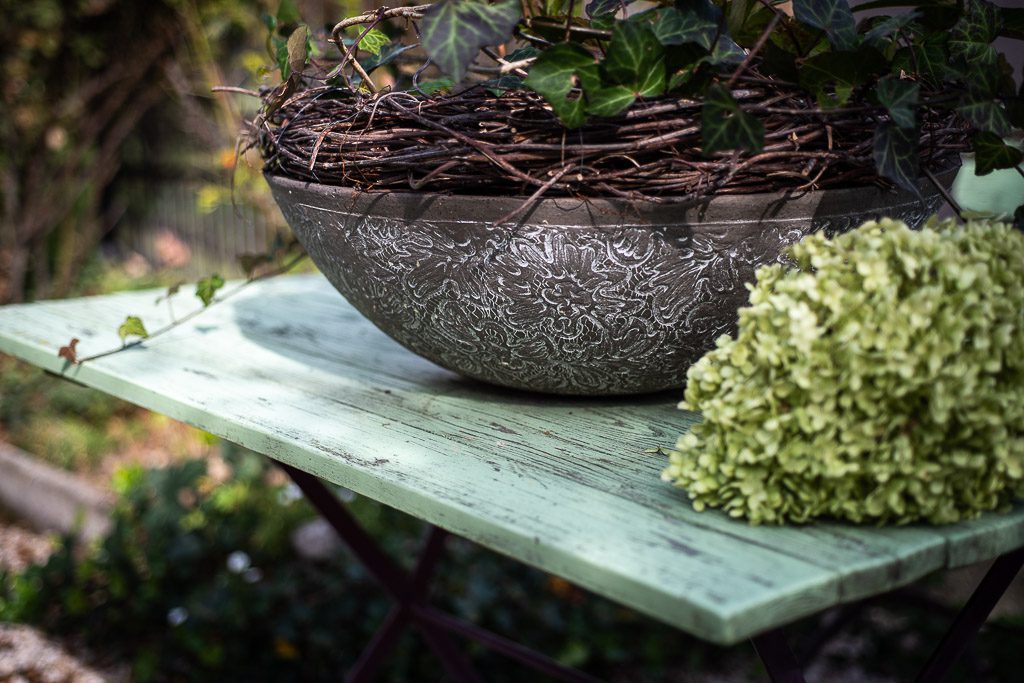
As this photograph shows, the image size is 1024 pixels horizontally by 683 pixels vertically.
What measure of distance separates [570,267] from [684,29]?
23 centimetres

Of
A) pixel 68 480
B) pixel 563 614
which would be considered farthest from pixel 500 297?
pixel 68 480

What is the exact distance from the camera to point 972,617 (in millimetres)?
924

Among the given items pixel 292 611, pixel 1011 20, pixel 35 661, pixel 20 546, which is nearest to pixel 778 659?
pixel 1011 20

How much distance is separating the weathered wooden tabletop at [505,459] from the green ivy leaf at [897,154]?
291 mm

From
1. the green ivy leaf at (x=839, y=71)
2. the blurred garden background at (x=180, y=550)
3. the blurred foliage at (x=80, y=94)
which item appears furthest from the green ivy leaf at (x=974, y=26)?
the blurred foliage at (x=80, y=94)

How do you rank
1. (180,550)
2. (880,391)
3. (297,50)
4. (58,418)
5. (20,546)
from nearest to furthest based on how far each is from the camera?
(880,391) < (297,50) < (180,550) < (20,546) < (58,418)

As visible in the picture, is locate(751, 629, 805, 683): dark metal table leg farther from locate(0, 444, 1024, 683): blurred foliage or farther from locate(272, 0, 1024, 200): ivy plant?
locate(0, 444, 1024, 683): blurred foliage

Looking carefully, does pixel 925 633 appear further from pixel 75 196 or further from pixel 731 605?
pixel 75 196

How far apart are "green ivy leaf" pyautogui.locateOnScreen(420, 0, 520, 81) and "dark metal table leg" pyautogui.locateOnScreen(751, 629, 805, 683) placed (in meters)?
0.52

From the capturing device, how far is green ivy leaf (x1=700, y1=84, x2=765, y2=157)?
691mm

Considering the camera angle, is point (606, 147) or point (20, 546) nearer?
point (606, 147)

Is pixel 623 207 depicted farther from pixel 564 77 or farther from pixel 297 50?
pixel 297 50

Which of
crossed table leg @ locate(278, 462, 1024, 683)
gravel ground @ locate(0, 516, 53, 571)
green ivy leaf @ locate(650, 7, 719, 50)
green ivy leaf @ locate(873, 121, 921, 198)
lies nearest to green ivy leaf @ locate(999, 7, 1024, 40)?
green ivy leaf @ locate(873, 121, 921, 198)

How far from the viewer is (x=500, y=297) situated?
869 mm
